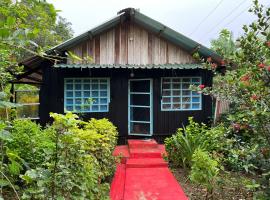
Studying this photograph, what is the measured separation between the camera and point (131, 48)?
32.8ft

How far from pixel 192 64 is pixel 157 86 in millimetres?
1385

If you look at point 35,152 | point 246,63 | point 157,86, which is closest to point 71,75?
point 157,86

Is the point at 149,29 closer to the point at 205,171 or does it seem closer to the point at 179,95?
the point at 179,95

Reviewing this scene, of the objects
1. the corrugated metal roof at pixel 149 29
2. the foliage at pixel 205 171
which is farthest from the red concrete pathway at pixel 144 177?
the corrugated metal roof at pixel 149 29

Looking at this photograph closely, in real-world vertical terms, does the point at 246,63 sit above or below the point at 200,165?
above

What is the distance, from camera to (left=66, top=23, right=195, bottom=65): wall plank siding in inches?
388

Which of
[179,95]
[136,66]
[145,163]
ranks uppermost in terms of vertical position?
[136,66]

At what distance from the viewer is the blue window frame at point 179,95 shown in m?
10.2

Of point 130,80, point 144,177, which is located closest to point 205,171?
point 144,177

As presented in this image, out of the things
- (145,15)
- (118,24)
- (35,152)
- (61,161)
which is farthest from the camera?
(118,24)

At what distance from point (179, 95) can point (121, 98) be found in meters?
2.03

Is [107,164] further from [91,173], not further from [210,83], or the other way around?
[210,83]

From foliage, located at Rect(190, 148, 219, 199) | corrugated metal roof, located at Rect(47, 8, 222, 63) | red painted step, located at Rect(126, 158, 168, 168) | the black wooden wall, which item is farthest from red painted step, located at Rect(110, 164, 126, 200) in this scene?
corrugated metal roof, located at Rect(47, 8, 222, 63)

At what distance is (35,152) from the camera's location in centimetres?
461
